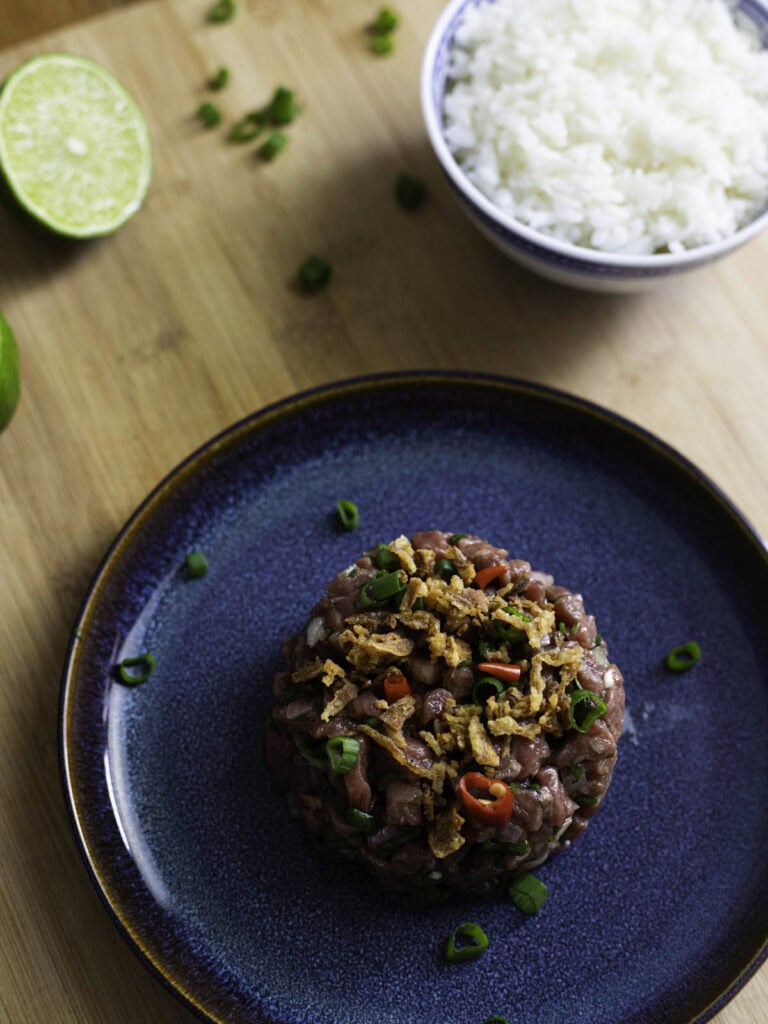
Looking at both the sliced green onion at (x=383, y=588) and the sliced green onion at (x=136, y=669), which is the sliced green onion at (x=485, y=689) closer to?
the sliced green onion at (x=383, y=588)

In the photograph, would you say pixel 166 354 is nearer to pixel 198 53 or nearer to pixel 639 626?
pixel 198 53

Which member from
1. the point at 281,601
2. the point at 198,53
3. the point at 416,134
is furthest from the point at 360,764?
the point at 198,53

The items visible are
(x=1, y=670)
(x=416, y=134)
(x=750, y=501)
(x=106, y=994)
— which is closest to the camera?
(x=106, y=994)

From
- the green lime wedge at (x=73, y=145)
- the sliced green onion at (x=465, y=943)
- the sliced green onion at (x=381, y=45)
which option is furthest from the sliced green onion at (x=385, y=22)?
the sliced green onion at (x=465, y=943)

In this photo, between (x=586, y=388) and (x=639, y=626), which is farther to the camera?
(x=586, y=388)

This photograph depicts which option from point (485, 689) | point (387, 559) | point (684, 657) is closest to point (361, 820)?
point (485, 689)

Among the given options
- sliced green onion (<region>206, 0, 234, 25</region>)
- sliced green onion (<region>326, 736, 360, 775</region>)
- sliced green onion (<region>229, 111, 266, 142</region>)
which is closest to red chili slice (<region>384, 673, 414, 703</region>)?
sliced green onion (<region>326, 736, 360, 775</region>)
